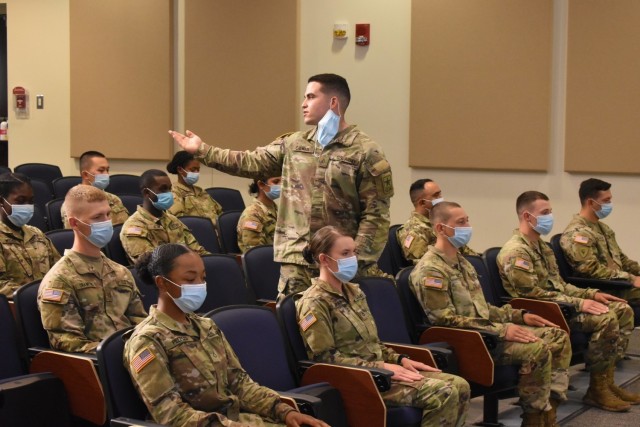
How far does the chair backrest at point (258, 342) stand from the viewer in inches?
134

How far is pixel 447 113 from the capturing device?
816 centimetres

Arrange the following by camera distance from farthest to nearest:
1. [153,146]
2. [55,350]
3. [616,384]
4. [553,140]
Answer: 1. [153,146]
2. [553,140]
3. [616,384]
4. [55,350]

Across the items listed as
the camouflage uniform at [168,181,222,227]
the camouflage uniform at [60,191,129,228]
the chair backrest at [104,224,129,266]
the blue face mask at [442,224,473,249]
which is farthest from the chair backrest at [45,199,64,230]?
the blue face mask at [442,224,473,249]

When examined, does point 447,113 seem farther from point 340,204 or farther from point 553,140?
point 340,204

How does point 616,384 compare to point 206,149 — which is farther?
point 616,384

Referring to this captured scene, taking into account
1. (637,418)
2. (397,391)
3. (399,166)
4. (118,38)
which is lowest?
(637,418)

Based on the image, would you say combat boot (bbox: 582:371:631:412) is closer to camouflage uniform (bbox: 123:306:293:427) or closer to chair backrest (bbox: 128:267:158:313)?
chair backrest (bbox: 128:267:158:313)

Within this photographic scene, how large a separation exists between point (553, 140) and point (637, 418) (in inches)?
128

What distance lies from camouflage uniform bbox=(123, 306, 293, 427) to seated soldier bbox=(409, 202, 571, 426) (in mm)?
1513

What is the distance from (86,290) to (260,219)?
2.71 metres

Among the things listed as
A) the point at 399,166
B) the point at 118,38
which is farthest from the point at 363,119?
the point at 118,38

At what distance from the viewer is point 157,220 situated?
18.1 feet

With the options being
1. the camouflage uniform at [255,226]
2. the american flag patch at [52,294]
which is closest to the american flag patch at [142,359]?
the american flag patch at [52,294]

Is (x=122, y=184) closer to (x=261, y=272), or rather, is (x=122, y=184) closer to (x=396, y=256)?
(x=396, y=256)
